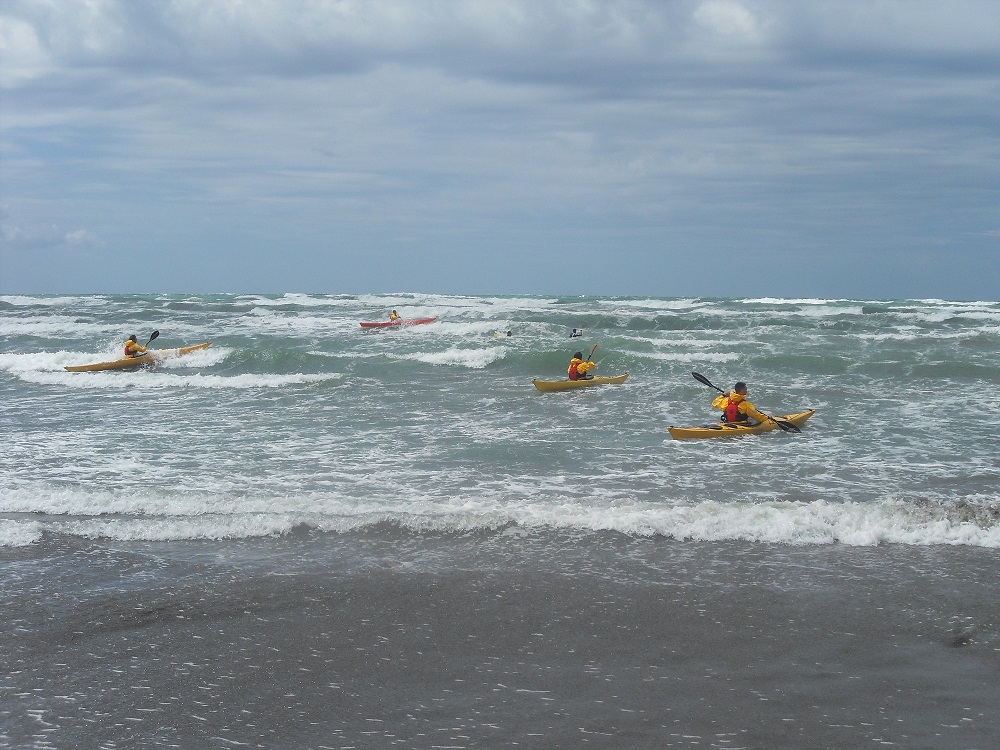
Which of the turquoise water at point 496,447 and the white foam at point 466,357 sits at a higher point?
the white foam at point 466,357

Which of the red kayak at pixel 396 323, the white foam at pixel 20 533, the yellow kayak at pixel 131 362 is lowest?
the white foam at pixel 20 533

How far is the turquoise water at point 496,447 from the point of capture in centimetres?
830

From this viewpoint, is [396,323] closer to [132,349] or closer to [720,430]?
[132,349]

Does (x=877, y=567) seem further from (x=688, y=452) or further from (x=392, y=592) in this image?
(x=688, y=452)

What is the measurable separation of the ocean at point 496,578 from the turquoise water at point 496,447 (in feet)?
0.21

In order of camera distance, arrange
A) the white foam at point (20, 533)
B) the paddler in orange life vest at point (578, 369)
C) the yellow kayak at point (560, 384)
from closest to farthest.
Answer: the white foam at point (20, 533) → the yellow kayak at point (560, 384) → the paddler in orange life vest at point (578, 369)

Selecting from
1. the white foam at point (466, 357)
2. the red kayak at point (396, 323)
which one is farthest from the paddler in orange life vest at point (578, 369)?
the red kayak at point (396, 323)

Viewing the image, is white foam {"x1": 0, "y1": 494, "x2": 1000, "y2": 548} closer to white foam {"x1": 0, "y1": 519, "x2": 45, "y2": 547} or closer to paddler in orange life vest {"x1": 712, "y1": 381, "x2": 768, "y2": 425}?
white foam {"x1": 0, "y1": 519, "x2": 45, "y2": 547}

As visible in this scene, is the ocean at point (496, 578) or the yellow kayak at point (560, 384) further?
the yellow kayak at point (560, 384)

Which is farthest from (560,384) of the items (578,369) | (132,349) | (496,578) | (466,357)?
(132,349)

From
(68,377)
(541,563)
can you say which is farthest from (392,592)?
(68,377)

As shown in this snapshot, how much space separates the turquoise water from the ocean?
7 centimetres

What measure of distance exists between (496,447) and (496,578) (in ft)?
18.2

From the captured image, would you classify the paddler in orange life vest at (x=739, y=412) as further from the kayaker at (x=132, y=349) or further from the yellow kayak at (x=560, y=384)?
the kayaker at (x=132, y=349)
